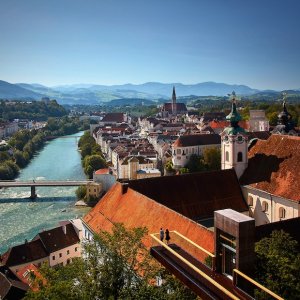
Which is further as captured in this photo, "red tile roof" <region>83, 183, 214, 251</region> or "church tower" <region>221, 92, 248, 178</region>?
"church tower" <region>221, 92, 248, 178</region>

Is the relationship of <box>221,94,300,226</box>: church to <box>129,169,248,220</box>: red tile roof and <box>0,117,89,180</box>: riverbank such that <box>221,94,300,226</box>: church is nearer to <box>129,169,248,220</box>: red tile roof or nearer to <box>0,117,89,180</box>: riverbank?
<box>129,169,248,220</box>: red tile roof

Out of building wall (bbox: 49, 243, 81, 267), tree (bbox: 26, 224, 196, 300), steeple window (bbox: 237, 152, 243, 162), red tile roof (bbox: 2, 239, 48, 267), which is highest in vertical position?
steeple window (bbox: 237, 152, 243, 162)

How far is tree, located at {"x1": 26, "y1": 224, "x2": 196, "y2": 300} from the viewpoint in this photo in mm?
10453


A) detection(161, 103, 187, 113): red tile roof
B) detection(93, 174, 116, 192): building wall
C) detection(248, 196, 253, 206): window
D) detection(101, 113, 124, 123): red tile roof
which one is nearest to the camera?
detection(248, 196, 253, 206): window

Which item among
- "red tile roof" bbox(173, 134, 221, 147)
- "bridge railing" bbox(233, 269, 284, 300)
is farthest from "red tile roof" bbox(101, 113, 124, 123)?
"bridge railing" bbox(233, 269, 284, 300)

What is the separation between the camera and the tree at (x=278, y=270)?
902 cm

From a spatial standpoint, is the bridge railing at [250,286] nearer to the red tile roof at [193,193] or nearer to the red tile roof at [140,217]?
the red tile roof at [140,217]

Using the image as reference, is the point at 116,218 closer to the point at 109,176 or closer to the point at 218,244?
the point at 218,244

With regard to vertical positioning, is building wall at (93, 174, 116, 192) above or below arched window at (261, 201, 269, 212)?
below

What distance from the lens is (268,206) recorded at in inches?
986

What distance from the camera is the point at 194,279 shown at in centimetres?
909

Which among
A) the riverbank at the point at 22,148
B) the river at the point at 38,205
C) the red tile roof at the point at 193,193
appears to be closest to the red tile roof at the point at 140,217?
the red tile roof at the point at 193,193

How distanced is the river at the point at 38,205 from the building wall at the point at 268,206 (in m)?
21.5

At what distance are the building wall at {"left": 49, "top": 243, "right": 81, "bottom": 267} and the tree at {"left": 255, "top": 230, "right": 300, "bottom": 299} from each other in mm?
24798
